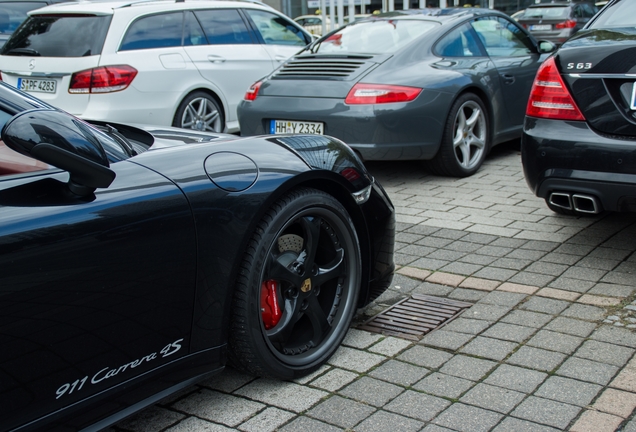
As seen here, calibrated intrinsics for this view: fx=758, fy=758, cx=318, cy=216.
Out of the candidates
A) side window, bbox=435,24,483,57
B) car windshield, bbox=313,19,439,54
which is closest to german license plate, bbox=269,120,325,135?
car windshield, bbox=313,19,439,54

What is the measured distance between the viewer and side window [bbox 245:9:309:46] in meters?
9.04

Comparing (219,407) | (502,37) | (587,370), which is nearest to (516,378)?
(587,370)

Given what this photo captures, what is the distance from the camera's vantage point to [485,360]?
3.17 meters

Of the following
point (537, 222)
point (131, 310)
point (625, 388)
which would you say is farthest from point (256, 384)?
point (537, 222)

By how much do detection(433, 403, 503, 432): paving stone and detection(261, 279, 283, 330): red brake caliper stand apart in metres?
0.74

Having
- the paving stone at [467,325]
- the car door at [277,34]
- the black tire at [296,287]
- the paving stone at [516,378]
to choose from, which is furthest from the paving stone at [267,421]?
the car door at [277,34]

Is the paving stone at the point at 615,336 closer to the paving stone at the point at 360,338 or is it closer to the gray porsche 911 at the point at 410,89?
the paving stone at the point at 360,338

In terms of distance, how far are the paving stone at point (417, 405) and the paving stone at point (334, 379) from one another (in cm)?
25

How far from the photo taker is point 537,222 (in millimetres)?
5172

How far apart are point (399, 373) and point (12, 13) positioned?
372 inches

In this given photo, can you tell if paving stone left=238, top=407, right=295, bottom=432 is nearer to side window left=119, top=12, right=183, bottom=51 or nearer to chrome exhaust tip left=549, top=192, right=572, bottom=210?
chrome exhaust tip left=549, top=192, right=572, bottom=210

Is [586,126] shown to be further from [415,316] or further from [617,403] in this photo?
[617,403]

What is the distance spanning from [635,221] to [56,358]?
13.4 ft

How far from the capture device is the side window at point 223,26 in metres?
8.41
